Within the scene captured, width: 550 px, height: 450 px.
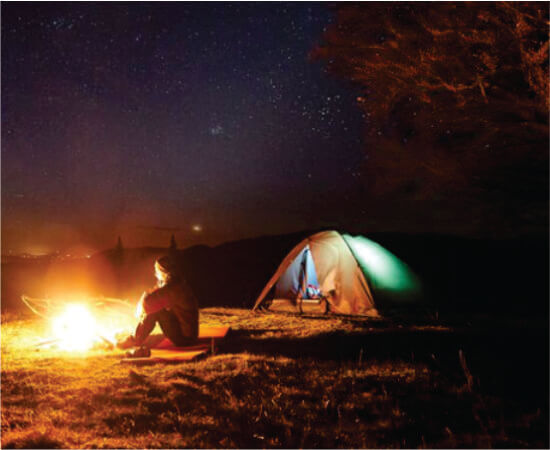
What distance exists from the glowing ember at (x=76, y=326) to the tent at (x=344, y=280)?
16.2 feet

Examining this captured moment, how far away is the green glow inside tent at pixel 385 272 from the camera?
9.26m

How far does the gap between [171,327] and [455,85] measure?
A: 5.63m

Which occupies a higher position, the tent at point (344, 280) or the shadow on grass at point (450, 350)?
the tent at point (344, 280)

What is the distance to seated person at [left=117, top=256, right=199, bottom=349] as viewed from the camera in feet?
18.6

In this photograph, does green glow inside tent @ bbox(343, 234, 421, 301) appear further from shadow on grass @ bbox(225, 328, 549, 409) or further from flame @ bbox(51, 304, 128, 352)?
flame @ bbox(51, 304, 128, 352)

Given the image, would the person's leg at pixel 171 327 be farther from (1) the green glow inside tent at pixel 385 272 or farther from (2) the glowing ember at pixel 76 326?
(1) the green glow inside tent at pixel 385 272

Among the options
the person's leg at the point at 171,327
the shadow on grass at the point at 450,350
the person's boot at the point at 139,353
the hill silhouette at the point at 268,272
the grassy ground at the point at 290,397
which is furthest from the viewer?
the hill silhouette at the point at 268,272

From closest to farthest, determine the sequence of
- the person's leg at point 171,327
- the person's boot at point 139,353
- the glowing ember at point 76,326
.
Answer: the person's boot at point 139,353 → the person's leg at point 171,327 → the glowing ember at point 76,326

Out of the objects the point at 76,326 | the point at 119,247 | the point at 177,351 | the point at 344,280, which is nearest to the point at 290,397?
the point at 177,351


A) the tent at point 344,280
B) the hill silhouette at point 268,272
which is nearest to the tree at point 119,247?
the hill silhouette at point 268,272

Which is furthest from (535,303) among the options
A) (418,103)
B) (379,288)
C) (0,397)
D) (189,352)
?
(0,397)

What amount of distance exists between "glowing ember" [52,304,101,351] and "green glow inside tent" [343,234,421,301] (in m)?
Result: 5.76

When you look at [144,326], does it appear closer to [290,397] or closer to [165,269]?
[165,269]

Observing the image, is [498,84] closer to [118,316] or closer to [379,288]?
[379,288]
